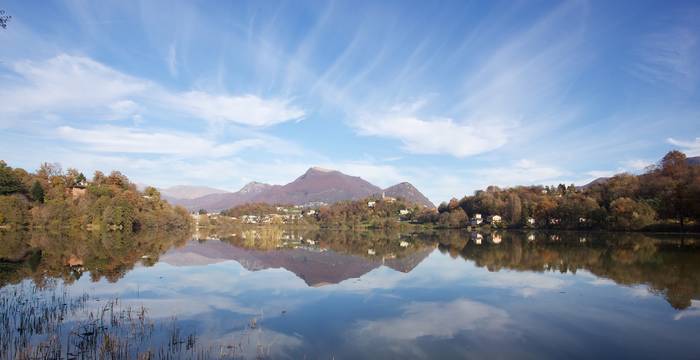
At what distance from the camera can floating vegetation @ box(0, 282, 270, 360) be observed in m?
8.73

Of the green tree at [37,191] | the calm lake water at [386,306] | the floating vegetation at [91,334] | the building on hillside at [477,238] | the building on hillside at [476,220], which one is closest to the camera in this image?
the floating vegetation at [91,334]

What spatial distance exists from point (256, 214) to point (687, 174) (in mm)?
146648

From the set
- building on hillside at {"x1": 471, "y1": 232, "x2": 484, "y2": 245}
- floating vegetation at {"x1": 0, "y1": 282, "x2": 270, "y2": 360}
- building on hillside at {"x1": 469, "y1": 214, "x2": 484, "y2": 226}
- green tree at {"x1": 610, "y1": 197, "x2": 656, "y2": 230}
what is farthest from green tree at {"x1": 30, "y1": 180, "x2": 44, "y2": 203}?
building on hillside at {"x1": 469, "y1": 214, "x2": 484, "y2": 226}

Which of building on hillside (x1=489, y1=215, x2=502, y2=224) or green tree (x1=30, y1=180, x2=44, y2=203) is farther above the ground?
green tree (x1=30, y1=180, x2=44, y2=203)

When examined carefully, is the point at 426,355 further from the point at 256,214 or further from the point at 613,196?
the point at 256,214

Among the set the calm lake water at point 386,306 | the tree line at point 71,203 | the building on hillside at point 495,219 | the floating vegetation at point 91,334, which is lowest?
the calm lake water at point 386,306

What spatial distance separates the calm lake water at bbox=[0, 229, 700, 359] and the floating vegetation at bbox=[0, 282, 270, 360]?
3.4 inches

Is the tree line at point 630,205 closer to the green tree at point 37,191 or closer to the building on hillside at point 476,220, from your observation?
the building on hillside at point 476,220

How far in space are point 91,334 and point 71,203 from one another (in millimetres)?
73155

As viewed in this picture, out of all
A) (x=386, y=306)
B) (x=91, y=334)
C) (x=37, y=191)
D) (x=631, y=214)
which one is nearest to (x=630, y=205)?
(x=631, y=214)

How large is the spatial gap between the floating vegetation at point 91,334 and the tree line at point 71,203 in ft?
199

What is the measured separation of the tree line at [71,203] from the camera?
210 ft

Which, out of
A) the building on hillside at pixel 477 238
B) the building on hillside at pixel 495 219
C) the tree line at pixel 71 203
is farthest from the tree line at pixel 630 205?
the tree line at pixel 71 203

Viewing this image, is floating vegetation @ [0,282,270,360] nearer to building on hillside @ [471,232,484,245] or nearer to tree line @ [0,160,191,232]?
building on hillside @ [471,232,484,245]
